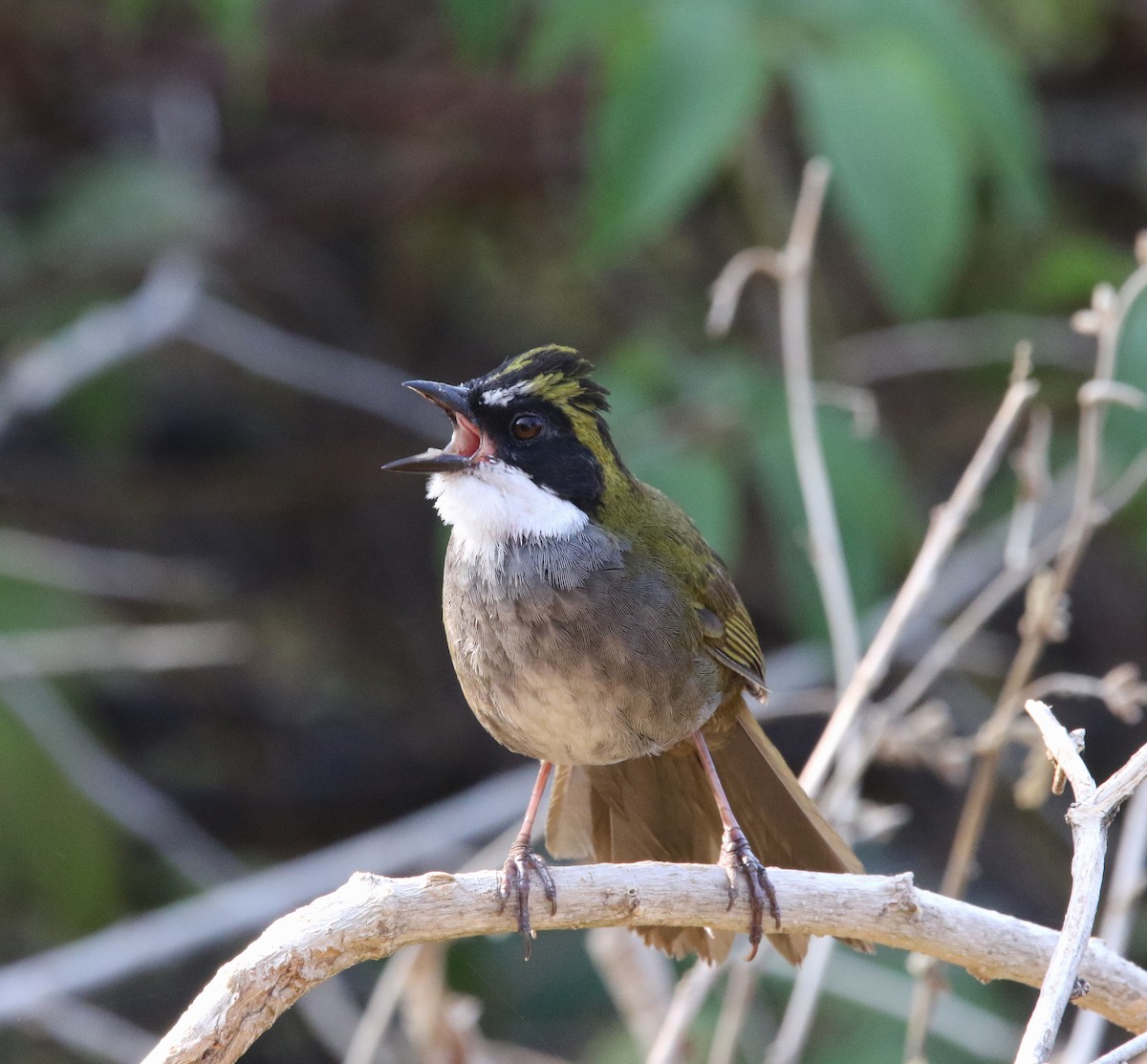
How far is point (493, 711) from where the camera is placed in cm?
298

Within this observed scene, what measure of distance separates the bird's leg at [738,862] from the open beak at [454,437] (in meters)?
0.72

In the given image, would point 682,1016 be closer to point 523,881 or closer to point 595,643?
point 523,881

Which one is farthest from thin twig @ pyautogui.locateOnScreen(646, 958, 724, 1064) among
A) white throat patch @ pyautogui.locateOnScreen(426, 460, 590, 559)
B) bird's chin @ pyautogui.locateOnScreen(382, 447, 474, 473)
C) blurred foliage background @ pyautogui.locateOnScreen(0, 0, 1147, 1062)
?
blurred foliage background @ pyautogui.locateOnScreen(0, 0, 1147, 1062)

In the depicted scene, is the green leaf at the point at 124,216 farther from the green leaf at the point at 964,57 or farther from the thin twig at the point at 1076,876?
the thin twig at the point at 1076,876

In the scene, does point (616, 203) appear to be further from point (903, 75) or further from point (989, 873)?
point (989, 873)

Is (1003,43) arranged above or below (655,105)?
above

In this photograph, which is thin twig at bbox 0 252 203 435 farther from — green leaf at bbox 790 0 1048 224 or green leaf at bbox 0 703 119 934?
green leaf at bbox 790 0 1048 224

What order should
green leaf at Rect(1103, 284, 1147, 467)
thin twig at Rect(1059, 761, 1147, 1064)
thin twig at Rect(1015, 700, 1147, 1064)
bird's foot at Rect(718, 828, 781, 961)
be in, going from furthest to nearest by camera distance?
1. green leaf at Rect(1103, 284, 1147, 467)
2. thin twig at Rect(1059, 761, 1147, 1064)
3. bird's foot at Rect(718, 828, 781, 961)
4. thin twig at Rect(1015, 700, 1147, 1064)

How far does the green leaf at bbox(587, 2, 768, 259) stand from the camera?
3.89 metres

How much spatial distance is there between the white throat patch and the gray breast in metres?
0.03

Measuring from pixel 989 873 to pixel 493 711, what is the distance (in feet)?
11.9

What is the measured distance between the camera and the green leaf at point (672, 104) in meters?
3.89

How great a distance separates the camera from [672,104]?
397cm

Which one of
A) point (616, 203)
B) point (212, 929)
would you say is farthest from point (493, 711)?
point (212, 929)
